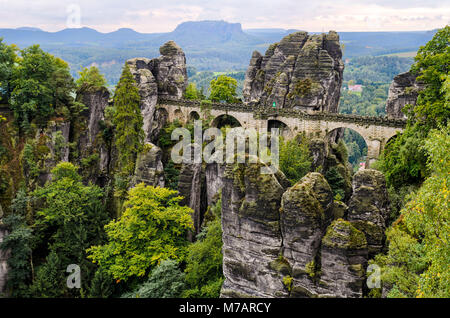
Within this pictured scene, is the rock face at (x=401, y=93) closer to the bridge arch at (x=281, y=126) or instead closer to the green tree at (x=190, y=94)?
the bridge arch at (x=281, y=126)

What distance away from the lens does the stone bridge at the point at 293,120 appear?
38375 millimetres

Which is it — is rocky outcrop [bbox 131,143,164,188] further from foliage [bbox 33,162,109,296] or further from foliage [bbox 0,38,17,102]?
foliage [bbox 0,38,17,102]

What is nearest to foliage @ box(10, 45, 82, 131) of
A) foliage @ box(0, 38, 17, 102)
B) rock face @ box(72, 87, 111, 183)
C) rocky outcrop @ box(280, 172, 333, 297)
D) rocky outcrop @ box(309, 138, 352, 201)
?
foliage @ box(0, 38, 17, 102)

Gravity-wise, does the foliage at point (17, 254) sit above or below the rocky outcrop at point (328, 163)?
below

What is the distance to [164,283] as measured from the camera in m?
23.6

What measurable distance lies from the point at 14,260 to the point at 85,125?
54.3ft

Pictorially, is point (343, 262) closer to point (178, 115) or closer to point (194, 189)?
point (194, 189)

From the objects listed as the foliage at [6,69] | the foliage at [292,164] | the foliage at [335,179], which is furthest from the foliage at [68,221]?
the foliage at [335,179]

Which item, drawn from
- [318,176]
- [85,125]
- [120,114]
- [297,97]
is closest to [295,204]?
[318,176]

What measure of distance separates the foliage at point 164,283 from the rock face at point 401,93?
93.4ft

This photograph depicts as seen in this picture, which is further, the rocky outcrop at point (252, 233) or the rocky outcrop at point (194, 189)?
the rocky outcrop at point (194, 189)

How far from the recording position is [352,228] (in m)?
17.0

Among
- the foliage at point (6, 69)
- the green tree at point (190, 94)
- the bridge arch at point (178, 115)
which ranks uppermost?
the foliage at point (6, 69)

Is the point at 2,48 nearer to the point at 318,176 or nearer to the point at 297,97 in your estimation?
the point at 297,97
